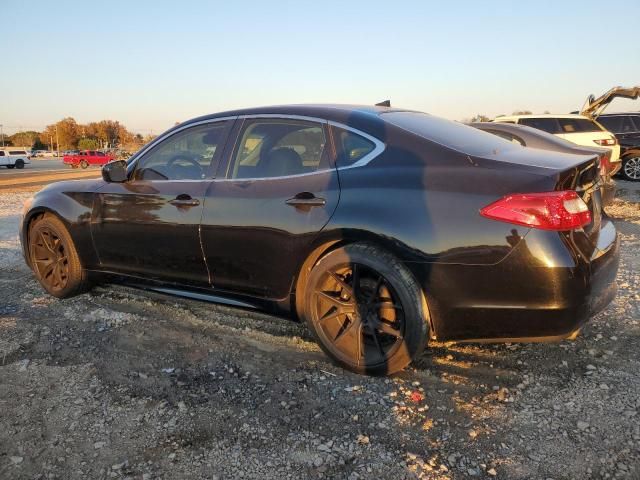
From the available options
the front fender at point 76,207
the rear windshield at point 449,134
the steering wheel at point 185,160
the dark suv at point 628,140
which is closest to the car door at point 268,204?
the steering wheel at point 185,160

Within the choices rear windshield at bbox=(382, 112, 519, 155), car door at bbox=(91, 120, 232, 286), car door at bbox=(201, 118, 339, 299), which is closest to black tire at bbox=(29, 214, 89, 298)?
car door at bbox=(91, 120, 232, 286)

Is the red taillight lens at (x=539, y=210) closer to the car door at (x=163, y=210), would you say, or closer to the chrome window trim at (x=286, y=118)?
the chrome window trim at (x=286, y=118)

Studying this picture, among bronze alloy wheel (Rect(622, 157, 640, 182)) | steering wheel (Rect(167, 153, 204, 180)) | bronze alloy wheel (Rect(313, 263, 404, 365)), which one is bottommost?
bronze alloy wheel (Rect(313, 263, 404, 365))

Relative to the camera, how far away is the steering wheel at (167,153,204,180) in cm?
346

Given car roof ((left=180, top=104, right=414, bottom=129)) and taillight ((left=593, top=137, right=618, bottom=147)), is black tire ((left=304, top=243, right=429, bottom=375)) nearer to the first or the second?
car roof ((left=180, top=104, right=414, bottom=129))

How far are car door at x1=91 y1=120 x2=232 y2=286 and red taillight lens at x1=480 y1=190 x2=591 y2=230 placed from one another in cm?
189

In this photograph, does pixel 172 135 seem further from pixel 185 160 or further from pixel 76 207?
pixel 76 207

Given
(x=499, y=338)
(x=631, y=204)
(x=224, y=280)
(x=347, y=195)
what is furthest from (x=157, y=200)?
(x=631, y=204)

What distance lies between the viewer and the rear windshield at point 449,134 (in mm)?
2780

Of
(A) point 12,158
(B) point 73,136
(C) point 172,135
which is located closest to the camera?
(C) point 172,135

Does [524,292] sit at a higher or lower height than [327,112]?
lower

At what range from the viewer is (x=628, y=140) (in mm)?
13320

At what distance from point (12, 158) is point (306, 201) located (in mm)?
43030

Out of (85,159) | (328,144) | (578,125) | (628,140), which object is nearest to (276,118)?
(328,144)
